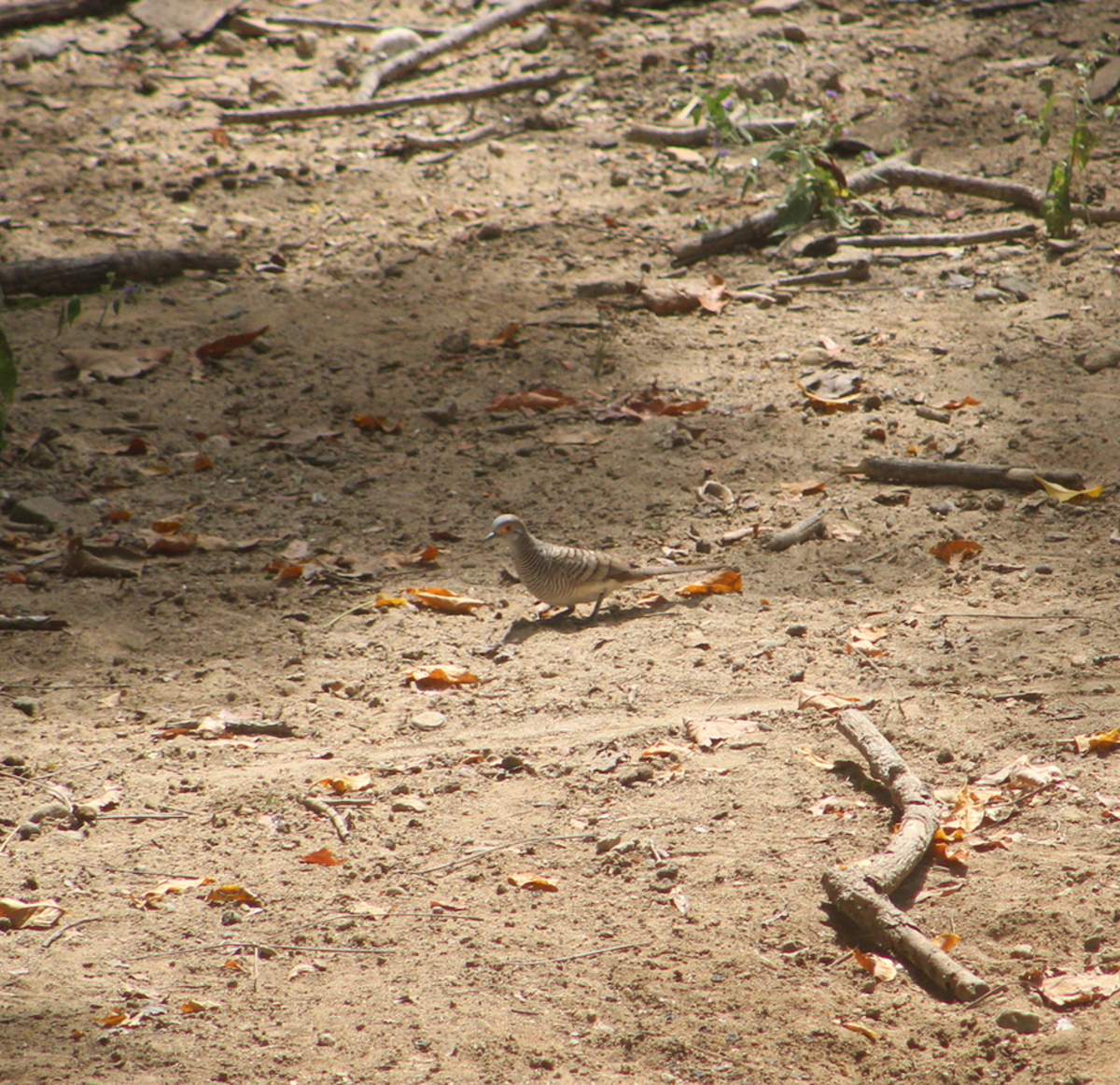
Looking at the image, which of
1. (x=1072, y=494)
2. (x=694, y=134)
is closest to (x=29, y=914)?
(x=1072, y=494)

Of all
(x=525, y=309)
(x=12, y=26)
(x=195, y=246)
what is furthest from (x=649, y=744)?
(x=12, y=26)

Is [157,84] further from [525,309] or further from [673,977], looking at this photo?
[673,977]

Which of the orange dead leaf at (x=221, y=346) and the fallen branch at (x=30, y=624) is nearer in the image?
the fallen branch at (x=30, y=624)

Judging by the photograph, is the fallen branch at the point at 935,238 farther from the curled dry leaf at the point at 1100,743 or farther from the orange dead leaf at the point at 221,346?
the curled dry leaf at the point at 1100,743

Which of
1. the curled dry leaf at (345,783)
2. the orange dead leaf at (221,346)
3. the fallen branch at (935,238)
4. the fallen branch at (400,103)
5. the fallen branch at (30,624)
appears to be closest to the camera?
the curled dry leaf at (345,783)

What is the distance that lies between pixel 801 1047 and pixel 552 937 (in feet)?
2.26

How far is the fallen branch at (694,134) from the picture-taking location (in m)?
9.45

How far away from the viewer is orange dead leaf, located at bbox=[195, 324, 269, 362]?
280 inches

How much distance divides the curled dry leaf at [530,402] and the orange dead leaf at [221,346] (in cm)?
161

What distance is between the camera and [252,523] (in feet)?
18.9

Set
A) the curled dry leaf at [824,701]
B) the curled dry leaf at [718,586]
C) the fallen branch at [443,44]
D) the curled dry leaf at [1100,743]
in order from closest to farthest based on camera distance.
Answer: the curled dry leaf at [1100,743] < the curled dry leaf at [824,701] < the curled dry leaf at [718,586] < the fallen branch at [443,44]

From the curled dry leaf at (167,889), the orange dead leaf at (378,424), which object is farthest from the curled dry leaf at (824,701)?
the orange dead leaf at (378,424)

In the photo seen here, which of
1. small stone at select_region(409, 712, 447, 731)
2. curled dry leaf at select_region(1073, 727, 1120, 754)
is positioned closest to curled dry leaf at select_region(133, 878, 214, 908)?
small stone at select_region(409, 712, 447, 731)

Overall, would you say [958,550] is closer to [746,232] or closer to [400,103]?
[746,232]
